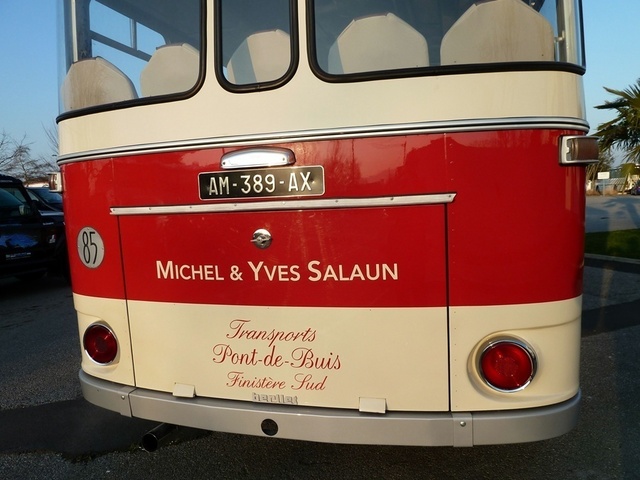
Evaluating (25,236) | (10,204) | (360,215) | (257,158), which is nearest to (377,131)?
(360,215)

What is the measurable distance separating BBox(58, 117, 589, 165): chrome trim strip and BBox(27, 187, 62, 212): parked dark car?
9.50 metres

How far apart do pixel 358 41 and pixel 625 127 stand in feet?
37.0

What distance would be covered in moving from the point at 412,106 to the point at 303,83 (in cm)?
48

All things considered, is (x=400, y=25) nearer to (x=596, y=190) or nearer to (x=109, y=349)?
(x=109, y=349)

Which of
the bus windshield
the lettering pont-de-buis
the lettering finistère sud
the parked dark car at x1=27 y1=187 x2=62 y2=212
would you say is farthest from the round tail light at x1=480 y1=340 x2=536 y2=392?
the parked dark car at x1=27 y1=187 x2=62 y2=212

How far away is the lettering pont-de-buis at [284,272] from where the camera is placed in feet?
A: 7.54

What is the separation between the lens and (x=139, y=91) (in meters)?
2.70

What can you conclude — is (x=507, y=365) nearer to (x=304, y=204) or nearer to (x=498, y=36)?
(x=304, y=204)

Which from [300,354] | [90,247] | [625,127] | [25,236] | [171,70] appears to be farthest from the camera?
[625,127]

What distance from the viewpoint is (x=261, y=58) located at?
8.09 feet

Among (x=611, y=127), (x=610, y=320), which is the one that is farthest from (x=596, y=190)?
(x=610, y=320)

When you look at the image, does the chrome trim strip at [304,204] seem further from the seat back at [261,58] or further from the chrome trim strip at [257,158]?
the seat back at [261,58]

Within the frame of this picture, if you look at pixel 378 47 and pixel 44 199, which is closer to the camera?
pixel 378 47

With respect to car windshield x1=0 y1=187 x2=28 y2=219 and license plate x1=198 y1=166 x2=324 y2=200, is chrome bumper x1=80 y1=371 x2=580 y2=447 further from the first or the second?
car windshield x1=0 y1=187 x2=28 y2=219
